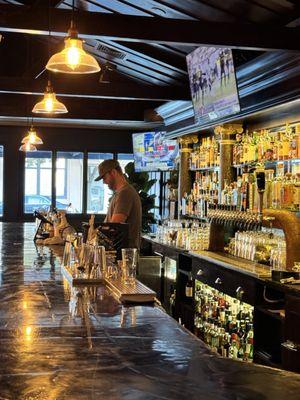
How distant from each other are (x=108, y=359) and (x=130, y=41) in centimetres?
416

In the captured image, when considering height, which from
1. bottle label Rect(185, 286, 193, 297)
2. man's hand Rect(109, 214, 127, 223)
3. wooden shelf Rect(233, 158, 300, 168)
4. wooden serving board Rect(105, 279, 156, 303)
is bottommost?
bottle label Rect(185, 286, 193, 297)

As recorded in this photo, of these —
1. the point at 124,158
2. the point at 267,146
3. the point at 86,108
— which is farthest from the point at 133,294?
the point at 124,158

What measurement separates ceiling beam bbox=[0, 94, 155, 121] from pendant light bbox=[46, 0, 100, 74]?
7.01 metres

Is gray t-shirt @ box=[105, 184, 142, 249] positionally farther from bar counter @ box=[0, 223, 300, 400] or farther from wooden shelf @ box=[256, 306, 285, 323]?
bar counter @ box=[0, 223, 300, 400]

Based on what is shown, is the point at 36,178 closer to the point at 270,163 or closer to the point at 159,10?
the point at 159,10

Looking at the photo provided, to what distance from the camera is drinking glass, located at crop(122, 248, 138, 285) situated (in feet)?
10.9

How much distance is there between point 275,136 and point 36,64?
5829 millimetres

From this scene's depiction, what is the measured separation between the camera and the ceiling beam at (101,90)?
884 cm

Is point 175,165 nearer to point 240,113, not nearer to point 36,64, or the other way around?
point 36,64

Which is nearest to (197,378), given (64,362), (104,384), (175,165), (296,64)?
(104,384)

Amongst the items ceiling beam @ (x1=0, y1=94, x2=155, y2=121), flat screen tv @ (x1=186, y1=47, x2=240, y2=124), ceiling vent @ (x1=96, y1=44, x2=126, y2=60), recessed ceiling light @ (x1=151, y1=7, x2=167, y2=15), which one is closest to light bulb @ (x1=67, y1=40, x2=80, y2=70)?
flat screen tv @ (x1=186, y1=47, x2=240, y2=124)

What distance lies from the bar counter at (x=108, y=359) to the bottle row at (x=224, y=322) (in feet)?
7.89

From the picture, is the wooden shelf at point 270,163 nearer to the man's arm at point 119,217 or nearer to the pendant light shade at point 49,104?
the man's arm at point 119,217

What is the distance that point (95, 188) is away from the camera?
14.6 m
